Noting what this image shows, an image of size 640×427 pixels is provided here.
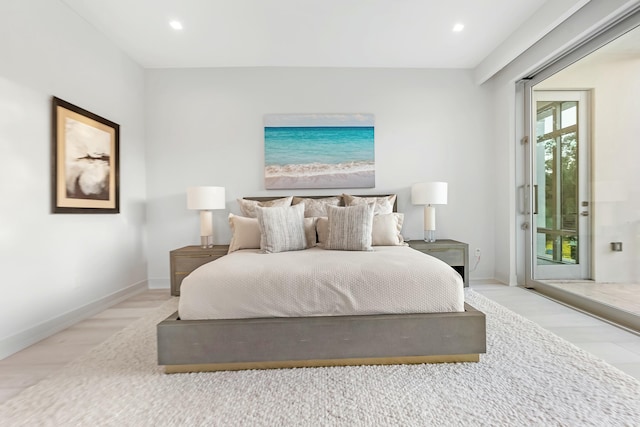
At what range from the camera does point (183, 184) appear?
12.1 feet

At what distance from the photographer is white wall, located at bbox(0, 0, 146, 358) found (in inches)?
79.8

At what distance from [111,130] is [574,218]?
468 centimetres

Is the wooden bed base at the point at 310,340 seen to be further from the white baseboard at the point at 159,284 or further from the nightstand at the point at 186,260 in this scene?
the white baseboard at the point at 159,284

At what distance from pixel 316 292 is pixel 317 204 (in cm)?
174

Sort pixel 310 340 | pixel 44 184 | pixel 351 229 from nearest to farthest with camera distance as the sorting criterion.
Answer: pixel 310 340
pixel 44 184
pixel 351 229

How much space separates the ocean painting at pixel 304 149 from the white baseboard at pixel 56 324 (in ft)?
6.61

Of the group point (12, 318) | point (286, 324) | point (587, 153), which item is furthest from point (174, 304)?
point (587, 153)

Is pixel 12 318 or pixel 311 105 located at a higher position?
pixel 311 105

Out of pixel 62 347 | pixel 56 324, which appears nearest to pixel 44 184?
Answer: pixel 56 324

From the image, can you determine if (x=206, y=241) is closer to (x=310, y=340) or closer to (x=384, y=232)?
(x=384, y=232)

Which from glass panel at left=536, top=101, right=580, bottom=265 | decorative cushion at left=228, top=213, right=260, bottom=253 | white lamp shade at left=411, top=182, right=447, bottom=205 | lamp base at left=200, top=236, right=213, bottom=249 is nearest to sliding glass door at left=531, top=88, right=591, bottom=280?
glass panel at left=536, top=101, right=580, bottom=265

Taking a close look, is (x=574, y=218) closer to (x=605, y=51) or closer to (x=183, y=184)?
(x=605, y=51)

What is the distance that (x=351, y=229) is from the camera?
256 cm

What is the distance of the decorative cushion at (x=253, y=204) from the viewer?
11.0 ft
